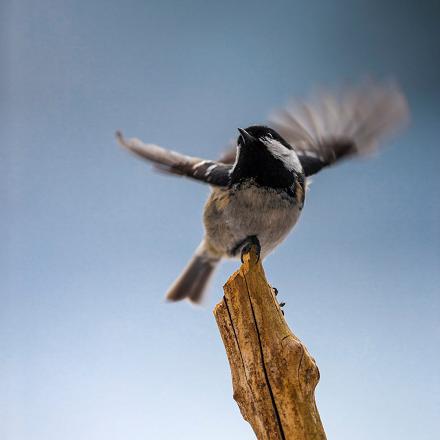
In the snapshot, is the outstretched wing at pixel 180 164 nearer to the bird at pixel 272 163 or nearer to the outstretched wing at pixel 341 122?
the bird at pixel 272 163

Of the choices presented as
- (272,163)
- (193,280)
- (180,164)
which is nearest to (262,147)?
(272,163)

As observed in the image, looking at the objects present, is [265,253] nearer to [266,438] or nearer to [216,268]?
[216,268]

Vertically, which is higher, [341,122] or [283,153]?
[341,122]

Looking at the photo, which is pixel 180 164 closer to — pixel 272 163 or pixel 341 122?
pixel 272 163

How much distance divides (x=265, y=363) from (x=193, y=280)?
835 mm

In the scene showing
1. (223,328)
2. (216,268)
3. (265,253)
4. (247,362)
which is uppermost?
(216,268)

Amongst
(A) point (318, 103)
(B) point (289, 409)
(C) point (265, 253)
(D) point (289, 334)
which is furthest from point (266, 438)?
(A) point (318, 103)

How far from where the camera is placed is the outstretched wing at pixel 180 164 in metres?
1.59

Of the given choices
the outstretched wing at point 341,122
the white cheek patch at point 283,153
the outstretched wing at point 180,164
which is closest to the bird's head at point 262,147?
the white cheek patch at point 283,153

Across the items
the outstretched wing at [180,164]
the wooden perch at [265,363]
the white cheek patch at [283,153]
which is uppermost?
the outstretched wing at [180,164]

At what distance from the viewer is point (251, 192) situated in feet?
4.88

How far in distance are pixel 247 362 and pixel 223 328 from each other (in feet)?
0.39

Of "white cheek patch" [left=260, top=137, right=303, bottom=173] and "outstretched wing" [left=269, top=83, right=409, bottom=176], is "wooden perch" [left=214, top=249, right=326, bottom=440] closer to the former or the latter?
"white cheek patch" [left=260, top=137, right=303, bottom=173]

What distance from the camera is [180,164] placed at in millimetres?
1722
